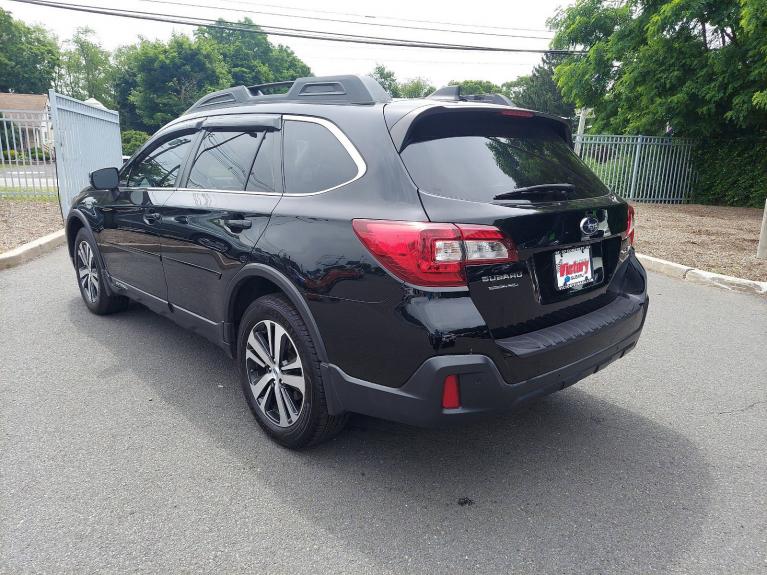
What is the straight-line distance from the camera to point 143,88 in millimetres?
50750

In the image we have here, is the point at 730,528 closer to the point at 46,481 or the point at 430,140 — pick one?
the point at 430,140

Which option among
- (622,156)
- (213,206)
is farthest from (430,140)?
(622,156)

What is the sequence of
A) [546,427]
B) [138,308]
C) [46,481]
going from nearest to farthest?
1. [46,481]
2. [546,427]
3. [138,308]

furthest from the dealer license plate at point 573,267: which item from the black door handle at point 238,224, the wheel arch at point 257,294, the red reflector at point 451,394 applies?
the black door handle at point 238,224

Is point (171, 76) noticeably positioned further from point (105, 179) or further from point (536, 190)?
point (536, 190)

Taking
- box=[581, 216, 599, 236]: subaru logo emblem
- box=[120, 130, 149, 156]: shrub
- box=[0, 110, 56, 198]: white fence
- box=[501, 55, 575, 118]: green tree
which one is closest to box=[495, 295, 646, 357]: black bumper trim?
box=[581, 216, 599, 236]: subaru logo emblem

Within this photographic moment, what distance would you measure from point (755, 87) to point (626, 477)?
1543 centimetres

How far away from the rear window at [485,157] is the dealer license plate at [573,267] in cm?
28

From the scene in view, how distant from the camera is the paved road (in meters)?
2.19

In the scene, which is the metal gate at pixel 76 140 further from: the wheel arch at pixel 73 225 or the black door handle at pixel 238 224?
the black door handle at pixel 238 224

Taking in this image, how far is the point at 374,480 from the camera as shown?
8.81ft

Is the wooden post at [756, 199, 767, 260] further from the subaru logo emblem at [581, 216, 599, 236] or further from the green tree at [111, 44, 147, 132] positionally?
the green tree at [111, 44, 147, 132]

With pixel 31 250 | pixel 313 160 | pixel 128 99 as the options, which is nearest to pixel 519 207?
pixel 313 160

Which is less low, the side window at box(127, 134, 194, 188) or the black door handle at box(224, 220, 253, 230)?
the side window at box(127, 134, 194, 188)
